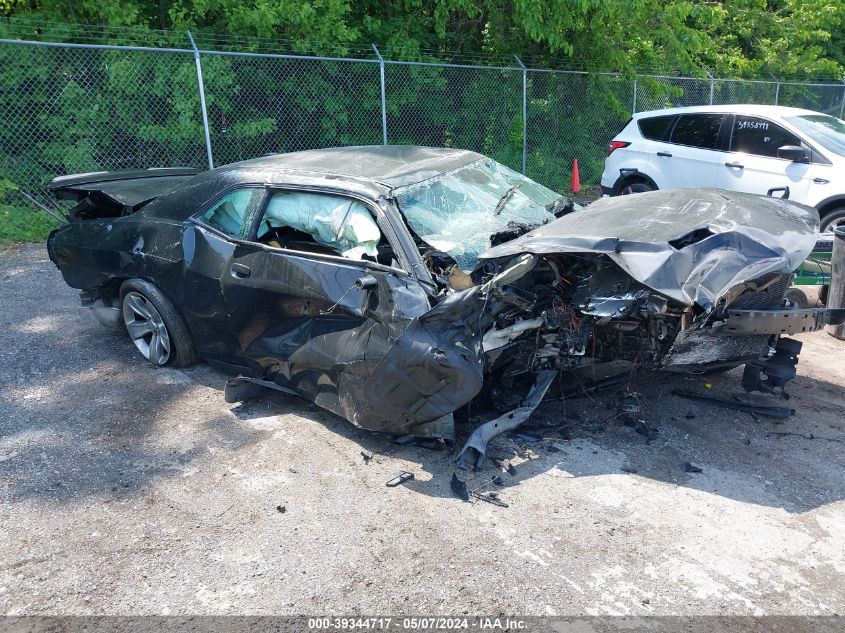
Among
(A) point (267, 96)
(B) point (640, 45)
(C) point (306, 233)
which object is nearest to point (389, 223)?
(C) point (306, 233)

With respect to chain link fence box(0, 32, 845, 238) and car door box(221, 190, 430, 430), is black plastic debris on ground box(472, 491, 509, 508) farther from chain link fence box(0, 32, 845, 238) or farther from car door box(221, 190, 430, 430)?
chain link fence box(0, 32, 845, 238)

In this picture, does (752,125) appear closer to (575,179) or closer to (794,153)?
(794,153)

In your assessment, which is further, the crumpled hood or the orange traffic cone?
the orange traffic cone

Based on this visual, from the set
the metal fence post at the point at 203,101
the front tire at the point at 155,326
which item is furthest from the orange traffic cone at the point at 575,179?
the front tire at the point at 155,326

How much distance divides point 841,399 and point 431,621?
351cm

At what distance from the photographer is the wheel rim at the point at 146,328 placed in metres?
5.32

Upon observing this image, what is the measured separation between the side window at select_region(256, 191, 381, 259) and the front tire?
1048mm

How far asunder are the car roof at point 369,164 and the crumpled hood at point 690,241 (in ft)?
3.02

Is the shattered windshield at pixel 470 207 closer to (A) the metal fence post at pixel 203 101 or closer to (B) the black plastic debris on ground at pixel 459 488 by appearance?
(B) the black plastic debris on ground at pixel 459 488

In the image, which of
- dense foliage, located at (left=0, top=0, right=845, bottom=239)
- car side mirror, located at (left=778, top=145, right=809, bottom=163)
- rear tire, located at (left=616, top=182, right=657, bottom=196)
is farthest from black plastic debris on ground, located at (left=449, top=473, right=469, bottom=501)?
dense foliage, located at (left=0, top=0, right=845, bottom=239)

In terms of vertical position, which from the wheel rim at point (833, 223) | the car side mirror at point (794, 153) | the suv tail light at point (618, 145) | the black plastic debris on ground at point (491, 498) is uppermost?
the car side mirror at point (794, 153)

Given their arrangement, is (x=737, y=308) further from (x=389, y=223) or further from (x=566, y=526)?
(x=389, y=223)

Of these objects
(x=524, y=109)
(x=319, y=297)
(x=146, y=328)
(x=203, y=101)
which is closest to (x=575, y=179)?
(x=524, y=109)

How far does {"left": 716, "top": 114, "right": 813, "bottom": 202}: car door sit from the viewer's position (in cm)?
818
